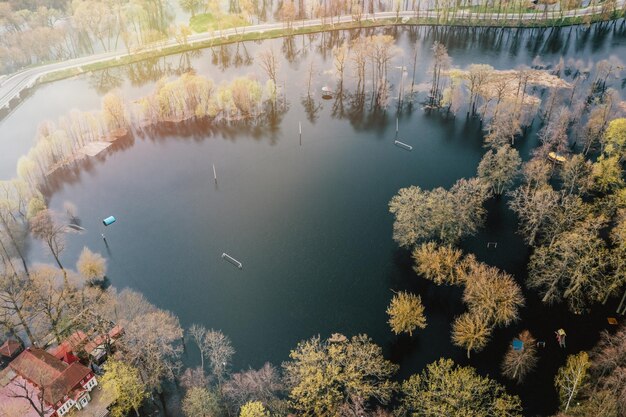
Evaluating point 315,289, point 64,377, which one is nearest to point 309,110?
point 315,289

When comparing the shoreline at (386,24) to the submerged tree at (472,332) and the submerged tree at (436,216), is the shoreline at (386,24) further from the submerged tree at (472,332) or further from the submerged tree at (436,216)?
the submerged tree at (472,332)

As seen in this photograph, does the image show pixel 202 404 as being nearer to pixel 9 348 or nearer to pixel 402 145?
pixel 9 348

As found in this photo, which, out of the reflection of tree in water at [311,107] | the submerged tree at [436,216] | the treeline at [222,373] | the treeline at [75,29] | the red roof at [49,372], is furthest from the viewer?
the treeline at [75,29]

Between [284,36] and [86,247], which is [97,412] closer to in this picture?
[86,247]

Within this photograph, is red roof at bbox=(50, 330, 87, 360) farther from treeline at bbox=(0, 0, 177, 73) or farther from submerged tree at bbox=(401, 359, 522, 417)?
treeline at bbox=(0, 0, 177, 73)

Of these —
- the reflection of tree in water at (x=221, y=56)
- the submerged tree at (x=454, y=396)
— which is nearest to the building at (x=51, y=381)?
the submerged tree at (x=454, y=396)

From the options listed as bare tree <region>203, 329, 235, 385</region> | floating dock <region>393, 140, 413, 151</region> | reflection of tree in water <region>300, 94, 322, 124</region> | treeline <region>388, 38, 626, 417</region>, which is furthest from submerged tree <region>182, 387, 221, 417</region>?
reflection of tree in water <region>300, 94, 322, 124</region>
